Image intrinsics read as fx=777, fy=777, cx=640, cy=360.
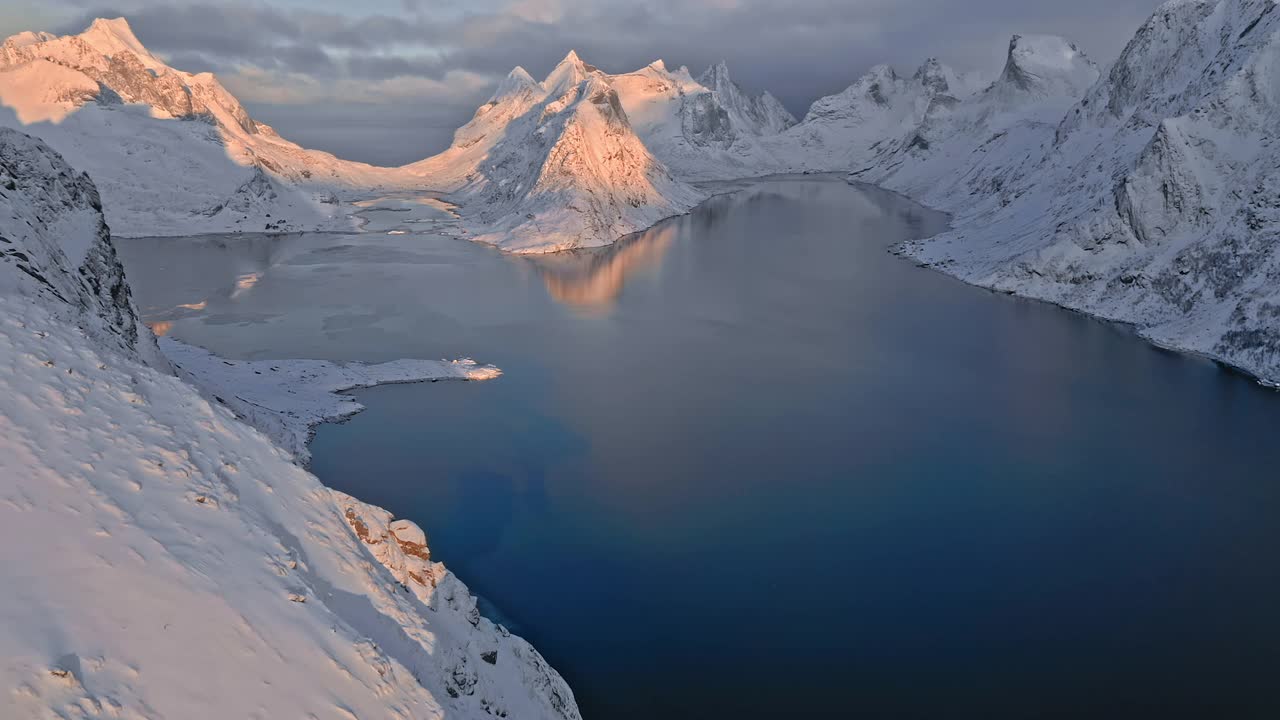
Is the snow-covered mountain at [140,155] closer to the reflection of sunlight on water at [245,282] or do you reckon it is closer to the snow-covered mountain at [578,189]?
the snow-covered mountain at [578,189]

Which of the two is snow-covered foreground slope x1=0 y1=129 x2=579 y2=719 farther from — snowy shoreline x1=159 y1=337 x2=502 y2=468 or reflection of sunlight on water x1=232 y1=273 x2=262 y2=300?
reflection of sunlight on water x1=232 y1=273 x2=262 y2=300

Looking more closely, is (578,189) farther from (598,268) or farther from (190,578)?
(190,578)

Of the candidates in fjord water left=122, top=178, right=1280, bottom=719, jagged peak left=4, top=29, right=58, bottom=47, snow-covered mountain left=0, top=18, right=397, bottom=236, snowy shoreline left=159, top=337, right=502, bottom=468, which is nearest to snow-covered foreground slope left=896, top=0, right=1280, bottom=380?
fjord water left=122, top=178, right=1280, bottom=719

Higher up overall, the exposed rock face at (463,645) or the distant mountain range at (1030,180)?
the distant mountain range at (1030,180)

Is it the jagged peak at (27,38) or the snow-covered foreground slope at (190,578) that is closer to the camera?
the snow-covered foreground slope at (190,578)

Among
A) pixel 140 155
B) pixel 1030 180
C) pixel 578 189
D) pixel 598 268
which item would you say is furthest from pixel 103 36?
pixel 1030 180

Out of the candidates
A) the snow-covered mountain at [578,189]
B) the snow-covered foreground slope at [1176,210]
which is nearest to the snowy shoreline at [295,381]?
the snow-covered foreground slope at [1176,210]
